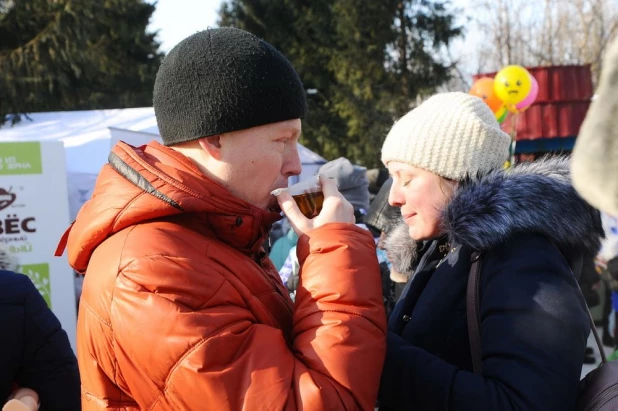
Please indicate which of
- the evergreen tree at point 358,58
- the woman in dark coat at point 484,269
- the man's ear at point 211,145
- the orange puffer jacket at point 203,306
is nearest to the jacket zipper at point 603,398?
the woman in dark coat at point 484,269

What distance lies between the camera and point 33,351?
95.3 inches

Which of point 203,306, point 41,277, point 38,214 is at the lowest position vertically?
point 41,277

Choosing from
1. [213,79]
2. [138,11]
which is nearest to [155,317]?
[213,79]

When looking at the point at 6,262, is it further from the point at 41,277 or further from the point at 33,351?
the point at 41,277

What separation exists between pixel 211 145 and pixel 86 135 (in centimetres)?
744

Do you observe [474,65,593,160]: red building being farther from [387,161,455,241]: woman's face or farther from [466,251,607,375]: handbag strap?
[466,251,607,375]: handbag strap

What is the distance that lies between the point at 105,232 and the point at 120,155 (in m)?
0.21

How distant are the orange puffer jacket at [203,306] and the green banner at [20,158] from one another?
171 inches

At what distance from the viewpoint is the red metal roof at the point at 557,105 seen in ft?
45.5

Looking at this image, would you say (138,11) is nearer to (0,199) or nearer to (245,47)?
(0,199)

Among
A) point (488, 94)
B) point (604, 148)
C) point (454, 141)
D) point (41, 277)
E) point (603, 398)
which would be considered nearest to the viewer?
point (604, 148)

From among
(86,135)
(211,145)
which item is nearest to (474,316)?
(211,145)

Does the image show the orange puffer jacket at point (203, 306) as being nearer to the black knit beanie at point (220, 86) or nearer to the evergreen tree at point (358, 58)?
the black knit beanie at point (220, 86)

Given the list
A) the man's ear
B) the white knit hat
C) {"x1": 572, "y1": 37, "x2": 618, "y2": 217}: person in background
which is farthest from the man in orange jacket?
{"x1": 572, "y1": 37, "x2": 618, "y2": 217}: person in background
